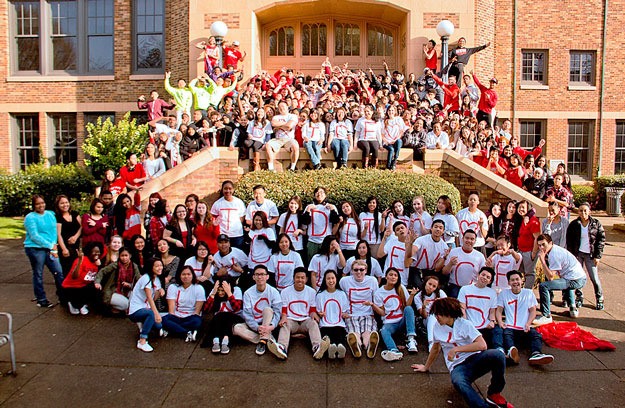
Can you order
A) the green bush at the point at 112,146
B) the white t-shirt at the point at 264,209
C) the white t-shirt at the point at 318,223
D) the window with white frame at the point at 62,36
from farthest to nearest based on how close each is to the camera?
the window with white frame at the point at 62,36 < the green bush at the point at 112,146 < the white t-shirt at the point at 264,209 < the white t-shirt at the point at 318,223

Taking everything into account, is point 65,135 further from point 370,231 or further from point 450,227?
point 450,227

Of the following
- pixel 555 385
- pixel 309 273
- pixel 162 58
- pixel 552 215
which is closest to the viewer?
pixel 555 385

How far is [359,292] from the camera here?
21.4ft

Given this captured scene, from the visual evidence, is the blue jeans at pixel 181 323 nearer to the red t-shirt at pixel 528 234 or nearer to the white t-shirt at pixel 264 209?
the white t-shirt at pixel 264 209

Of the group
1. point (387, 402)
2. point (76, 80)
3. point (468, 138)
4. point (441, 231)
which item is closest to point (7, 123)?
point (76, 80)

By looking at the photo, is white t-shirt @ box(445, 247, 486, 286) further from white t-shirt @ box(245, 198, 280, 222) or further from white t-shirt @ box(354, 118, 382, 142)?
white t-shirt @ box(354, 118, 382, 142)

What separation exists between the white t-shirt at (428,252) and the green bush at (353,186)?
1.50m

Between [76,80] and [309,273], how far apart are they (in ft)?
51.8

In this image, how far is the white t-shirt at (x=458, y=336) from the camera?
477 cm

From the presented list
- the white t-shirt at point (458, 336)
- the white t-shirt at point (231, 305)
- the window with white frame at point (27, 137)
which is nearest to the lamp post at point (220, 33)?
the window with white frame at point (27, 137)

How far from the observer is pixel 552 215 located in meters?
8.00

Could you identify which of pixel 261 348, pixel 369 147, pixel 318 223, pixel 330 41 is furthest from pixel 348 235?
pixel 330 41

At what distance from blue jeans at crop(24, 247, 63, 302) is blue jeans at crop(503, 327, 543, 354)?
6.05m

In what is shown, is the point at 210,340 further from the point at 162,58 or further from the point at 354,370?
the point at 162,58
